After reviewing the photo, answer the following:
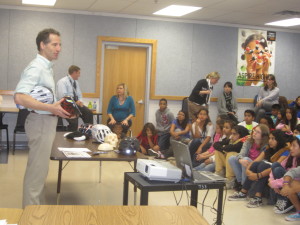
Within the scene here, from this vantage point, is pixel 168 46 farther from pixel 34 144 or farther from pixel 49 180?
pixel 34 144

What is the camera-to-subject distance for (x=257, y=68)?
386 inches

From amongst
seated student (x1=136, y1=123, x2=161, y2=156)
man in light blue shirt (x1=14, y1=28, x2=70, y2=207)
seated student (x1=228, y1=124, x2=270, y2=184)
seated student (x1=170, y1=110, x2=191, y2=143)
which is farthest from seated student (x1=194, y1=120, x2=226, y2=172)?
man in light blue shirt (x1=14, y1=28, x2=70, y2=207)

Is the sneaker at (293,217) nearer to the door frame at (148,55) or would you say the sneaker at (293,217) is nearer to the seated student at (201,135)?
the seated student at (201,135)

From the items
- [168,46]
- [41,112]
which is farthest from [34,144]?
[168,46]

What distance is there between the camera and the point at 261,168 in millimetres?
4879

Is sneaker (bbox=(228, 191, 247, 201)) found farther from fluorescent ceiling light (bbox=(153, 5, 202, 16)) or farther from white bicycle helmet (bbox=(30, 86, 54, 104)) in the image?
fluorescent ceiling light (bbox=(153, 5, 202, 16))

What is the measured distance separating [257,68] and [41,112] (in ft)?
24.4

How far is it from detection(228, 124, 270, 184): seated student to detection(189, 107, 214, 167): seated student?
1050 mm

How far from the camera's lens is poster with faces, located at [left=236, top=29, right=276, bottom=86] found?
31.8ft

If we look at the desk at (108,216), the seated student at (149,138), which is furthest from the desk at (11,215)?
the seated student at (149,138)

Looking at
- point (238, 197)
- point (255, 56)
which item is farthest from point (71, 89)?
point (255, 56)

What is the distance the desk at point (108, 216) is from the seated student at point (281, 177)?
288 centimetres

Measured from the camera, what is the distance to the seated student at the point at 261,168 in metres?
4.85

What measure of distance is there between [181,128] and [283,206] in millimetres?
3291
